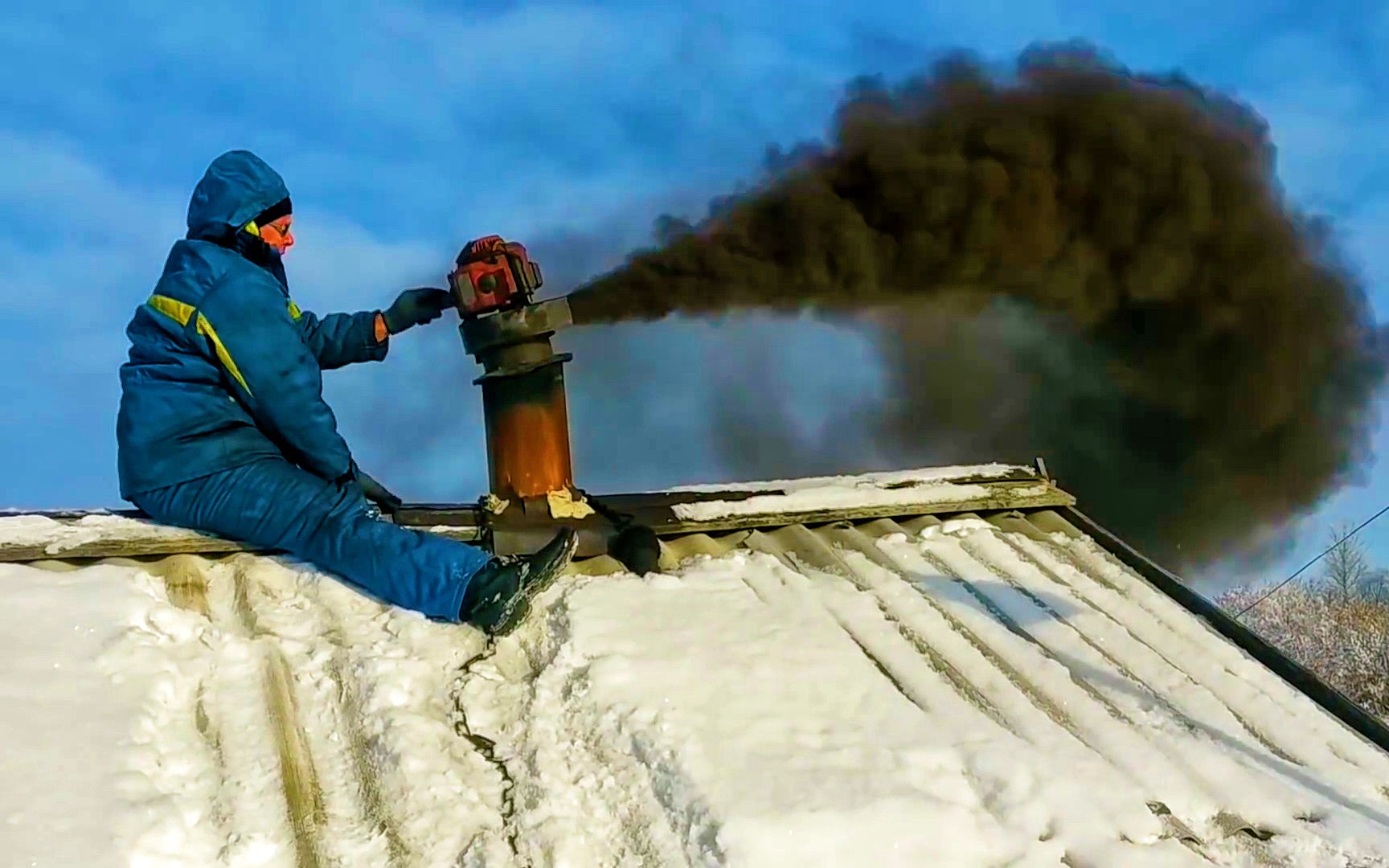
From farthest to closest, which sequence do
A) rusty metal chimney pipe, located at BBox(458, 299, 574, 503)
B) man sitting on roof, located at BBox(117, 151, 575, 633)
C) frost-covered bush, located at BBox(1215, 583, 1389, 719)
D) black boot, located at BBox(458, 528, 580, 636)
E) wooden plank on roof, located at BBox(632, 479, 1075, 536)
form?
frost-covered bush, located at BBox(1215, 583, 1389, 719), wooden plank on roof, located at BBox(632, 479, 1075, 536), rusty metal chimney pipe, located at BBox(458, 299, 574, 503), man sitting on roof, located at BBox(117, 151, 575, 633), black boot, located at BBox(458, 528, 580, 636)

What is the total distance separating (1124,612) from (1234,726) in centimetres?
80

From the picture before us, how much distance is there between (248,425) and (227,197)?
0.77 m

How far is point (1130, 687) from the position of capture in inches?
149

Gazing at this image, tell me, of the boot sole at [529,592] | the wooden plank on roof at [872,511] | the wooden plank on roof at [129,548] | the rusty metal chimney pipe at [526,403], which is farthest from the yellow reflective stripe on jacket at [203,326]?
the wooden plank on roof at [872,511]

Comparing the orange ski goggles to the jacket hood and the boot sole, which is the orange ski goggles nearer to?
the jacket hood

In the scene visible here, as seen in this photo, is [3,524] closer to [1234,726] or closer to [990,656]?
[990,656]

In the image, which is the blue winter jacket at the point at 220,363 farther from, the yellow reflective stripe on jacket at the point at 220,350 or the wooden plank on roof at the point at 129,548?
the wooden plank on roof at the point at 129,548

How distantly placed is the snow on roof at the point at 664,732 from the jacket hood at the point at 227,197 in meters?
1.14

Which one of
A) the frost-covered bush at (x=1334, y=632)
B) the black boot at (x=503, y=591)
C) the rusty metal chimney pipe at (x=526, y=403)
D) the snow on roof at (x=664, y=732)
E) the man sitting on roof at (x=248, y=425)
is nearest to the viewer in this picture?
the snow on roof at (x=664, y=732)

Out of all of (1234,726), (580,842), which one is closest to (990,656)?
(1234,726)

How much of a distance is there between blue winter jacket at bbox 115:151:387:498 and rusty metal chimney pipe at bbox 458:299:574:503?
0.76 metres

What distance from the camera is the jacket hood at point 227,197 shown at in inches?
150

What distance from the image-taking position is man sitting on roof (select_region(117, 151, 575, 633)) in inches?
144

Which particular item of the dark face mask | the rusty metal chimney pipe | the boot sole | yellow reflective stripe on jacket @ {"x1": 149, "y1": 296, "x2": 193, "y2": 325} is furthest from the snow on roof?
the dark face mask
